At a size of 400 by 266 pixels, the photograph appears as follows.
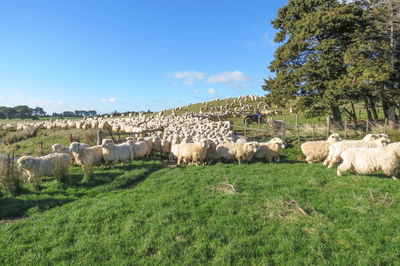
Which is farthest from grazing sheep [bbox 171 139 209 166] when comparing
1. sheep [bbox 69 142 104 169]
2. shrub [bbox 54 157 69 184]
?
shrub [bbox 54 157 69 184]

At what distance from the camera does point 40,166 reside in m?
9.60

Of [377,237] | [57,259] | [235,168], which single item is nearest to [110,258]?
[57,259]

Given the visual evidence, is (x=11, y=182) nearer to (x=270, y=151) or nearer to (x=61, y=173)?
(x=61, y=173)

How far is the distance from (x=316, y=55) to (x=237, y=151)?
A: 11877 millimetres

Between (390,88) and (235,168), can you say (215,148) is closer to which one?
(235,168)

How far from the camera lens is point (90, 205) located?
6.87m

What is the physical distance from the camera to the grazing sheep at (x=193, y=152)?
500 inches

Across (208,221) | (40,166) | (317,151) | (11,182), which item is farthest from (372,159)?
(40,166)

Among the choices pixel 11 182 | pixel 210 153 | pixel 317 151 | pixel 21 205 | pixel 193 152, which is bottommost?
pixel 21 205

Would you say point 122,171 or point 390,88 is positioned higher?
point 390,88

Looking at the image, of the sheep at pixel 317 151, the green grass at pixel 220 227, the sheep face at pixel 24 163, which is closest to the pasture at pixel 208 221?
the green grass at pixel 220 227

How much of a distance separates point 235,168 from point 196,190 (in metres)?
3.97

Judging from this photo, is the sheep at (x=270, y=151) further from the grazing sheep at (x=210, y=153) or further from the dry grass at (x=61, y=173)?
the dry grass at (x=61, y=173)

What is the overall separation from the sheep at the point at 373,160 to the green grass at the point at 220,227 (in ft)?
2.40
